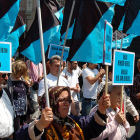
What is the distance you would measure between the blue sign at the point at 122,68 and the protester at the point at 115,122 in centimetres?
16

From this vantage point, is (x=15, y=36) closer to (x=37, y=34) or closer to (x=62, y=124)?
(x=37, y=34)

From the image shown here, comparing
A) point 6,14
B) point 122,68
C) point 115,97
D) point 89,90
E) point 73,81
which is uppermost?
point 6,14

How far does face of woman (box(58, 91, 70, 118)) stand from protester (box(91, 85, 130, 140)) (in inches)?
18.8

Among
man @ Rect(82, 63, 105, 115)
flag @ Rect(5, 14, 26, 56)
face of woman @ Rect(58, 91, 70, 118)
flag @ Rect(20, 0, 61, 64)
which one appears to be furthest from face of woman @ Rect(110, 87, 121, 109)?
flag @ Rect(5, 14, 26, 56)

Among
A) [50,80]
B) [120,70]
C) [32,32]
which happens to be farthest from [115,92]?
[32,32]

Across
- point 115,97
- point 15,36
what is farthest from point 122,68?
Answer: point 15,36

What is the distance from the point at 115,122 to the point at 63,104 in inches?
24.4

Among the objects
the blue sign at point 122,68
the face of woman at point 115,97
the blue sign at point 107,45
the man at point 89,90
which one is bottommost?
the man at point 89,90

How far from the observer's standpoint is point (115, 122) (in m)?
2.64

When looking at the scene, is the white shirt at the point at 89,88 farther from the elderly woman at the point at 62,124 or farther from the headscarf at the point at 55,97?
the headscarf at the point at 55,97

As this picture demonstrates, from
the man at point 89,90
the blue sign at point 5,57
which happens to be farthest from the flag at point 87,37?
the man at point 89,90

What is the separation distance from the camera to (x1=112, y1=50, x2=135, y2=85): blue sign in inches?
106

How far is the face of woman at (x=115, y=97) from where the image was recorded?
2.85m

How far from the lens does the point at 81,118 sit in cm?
252
